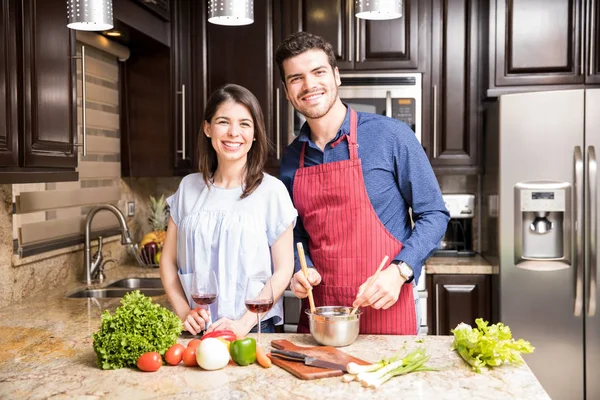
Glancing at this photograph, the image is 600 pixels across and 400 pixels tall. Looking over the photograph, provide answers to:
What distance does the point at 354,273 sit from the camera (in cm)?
229

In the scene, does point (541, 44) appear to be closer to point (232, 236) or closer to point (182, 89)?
point (182, 89)

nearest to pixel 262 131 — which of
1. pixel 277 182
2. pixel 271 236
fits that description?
pixel 277 182

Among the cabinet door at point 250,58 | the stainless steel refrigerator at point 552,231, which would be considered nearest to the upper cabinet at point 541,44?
the stainless steel refrigerator at point 552,231

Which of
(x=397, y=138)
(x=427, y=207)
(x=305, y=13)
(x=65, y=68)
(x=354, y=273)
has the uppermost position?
(x=305, y=13)

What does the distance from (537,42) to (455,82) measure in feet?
1.53

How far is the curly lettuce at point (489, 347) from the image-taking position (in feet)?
5.53

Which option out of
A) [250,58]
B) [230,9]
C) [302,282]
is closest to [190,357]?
[302,282]

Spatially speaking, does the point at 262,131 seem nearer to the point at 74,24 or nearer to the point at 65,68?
the point at 74,24

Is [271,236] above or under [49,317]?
above

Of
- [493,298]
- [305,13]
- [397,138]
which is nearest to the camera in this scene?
[397,138]

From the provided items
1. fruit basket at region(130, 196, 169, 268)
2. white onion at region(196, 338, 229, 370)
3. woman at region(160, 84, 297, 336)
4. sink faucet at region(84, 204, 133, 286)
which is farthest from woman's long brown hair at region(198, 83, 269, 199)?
fruit basket at region(130, 196, 169, 268)

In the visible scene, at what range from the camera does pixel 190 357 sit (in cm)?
174

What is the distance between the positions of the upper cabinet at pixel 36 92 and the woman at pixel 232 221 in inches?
20.7

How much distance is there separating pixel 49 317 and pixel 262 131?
108 centimetres
